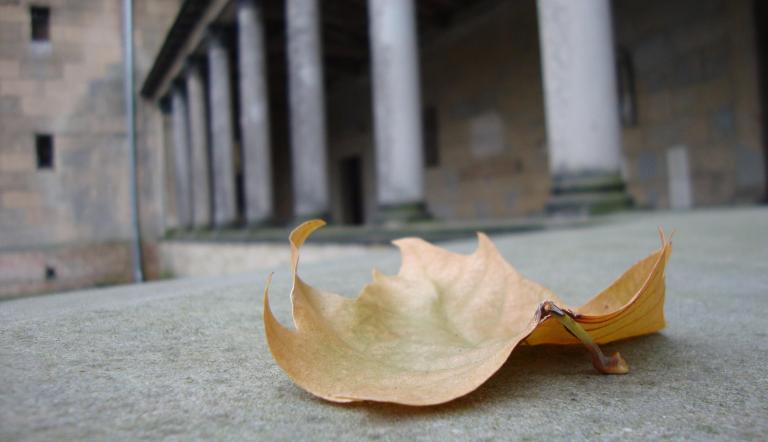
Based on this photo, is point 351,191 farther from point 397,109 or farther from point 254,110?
point 397,109

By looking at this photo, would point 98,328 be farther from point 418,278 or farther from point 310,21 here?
point 310,21

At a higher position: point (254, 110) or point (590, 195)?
point (254, 110)

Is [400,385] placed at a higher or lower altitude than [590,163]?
lower

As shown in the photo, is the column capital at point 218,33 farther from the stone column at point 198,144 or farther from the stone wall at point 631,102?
the stone wall at point 631,102

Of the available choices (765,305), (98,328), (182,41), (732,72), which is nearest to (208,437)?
(98,328)

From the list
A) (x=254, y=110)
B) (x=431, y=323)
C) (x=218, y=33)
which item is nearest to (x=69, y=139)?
(x=218, y=33)
